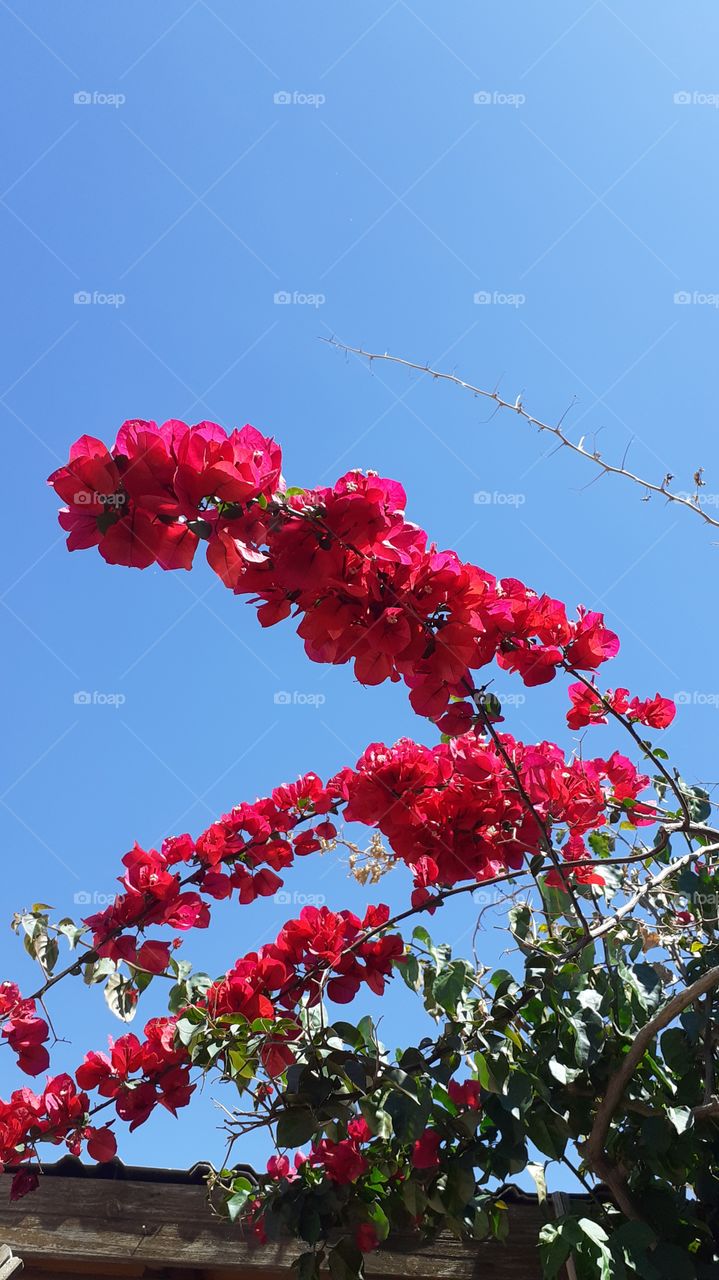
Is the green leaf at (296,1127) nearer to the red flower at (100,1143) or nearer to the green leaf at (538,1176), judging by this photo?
the green leaf at (538,1176)

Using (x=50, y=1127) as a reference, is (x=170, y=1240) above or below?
below

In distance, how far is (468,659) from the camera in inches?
46.0

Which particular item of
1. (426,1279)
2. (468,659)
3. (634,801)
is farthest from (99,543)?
(426,1279)

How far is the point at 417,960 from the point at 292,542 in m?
0.86

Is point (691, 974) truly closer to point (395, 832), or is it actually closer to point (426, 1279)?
point (395, 832)

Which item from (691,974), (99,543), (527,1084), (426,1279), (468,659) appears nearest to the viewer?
(99,543)

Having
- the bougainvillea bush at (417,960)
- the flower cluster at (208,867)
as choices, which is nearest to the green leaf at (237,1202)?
the bougainvillea bush at (417,960)

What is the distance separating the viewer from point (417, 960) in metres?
1.55

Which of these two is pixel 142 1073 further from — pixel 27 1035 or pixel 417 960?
pixel 417 960

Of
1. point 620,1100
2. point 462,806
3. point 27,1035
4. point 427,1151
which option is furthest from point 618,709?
point 27,1035

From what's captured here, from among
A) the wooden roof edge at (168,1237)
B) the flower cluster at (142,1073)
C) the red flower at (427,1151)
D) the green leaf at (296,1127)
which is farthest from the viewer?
the wooden roof edge at (168,1237)

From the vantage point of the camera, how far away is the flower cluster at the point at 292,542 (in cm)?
100

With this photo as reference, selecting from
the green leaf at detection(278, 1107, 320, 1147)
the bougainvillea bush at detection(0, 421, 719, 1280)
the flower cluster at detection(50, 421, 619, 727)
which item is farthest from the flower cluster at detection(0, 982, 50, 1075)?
the flower cluster at detection(50, 421, 619, 727)

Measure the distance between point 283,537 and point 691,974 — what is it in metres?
1.25
